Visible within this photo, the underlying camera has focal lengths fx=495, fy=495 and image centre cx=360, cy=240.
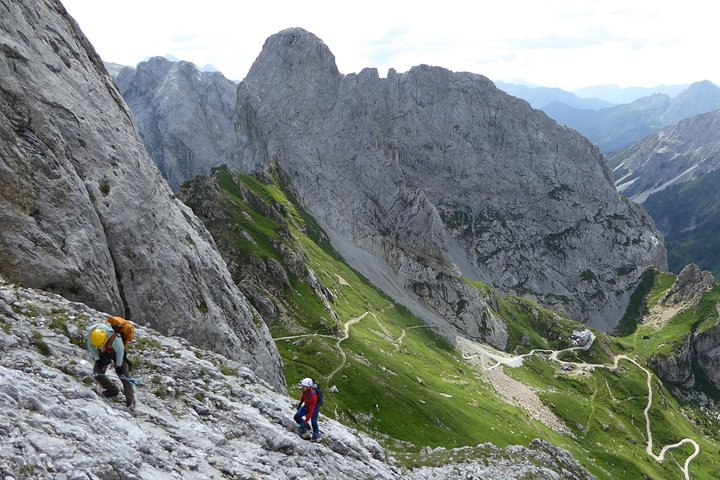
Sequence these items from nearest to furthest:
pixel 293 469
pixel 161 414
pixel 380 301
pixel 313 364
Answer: pixel 161 414 < pixel 293 469 < pixel 313 364 < pixel 380 301

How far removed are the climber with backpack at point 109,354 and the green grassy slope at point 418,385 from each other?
23007mm

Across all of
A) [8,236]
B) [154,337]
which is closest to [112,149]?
[8,236]

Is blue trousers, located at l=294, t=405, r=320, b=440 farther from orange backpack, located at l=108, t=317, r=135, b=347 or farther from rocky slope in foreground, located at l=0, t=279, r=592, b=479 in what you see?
orange backpack, located at l=108, t=317, r=135, b=347

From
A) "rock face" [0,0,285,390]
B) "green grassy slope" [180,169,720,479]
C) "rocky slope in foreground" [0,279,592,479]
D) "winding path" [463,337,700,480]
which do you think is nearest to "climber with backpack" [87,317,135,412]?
"rocky slope in foreground" [0,279,592,479]

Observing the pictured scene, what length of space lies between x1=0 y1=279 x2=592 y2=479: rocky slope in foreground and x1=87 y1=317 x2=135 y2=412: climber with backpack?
1.77 ft

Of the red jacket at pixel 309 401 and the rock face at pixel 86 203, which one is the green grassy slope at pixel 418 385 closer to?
the red jacket at pixel 309 401

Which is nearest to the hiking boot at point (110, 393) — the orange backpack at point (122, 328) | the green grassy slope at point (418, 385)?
the orange backpack at point (122, 328)

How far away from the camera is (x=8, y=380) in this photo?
17141 mm

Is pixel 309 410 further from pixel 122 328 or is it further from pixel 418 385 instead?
pixel 418 385

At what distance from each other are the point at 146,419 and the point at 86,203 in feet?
65.3

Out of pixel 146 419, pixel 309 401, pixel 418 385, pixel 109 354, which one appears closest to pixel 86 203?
pixel 109 354

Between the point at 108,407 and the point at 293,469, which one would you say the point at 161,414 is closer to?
the point at 108,407

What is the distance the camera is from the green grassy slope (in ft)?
279

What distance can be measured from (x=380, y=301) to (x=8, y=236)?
15191 cm
